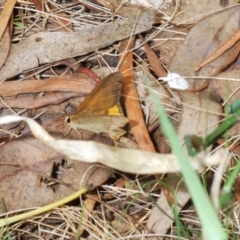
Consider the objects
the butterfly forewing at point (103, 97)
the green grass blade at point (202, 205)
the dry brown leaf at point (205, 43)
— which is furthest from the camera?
the dry brown leaf at point (205, 43)

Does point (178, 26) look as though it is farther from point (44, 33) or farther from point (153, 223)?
point (153, 223)

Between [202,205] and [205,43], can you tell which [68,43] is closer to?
[205,43]

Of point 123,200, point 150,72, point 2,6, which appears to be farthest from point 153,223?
point 2,6

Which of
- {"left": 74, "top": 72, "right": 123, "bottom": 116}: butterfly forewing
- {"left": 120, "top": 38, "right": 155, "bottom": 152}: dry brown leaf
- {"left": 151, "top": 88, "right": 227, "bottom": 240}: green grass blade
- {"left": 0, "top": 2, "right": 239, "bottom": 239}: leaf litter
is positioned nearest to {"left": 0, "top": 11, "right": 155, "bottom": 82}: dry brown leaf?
{"left": 0, "top": 2, "right": 239, "bottom": 239}: leaf litter

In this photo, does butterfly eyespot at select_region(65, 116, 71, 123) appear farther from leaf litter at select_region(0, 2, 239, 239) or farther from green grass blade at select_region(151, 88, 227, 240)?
green grass blade at select_region(151, 88, 227, 240)

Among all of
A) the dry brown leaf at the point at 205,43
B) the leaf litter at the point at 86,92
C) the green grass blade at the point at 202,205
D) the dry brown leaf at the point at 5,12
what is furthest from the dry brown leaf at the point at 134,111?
the green grass blade at the point at 202,205

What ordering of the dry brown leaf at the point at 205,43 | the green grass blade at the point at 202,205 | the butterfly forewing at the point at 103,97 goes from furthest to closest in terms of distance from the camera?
the dry brown leaf at the point at 205,43
the butterfly forewing at the point at 103,97
the green grass blade at the point at 202,205

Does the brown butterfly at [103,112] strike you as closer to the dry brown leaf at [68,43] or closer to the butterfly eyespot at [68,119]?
the butterfly eyespot at [68,119]
